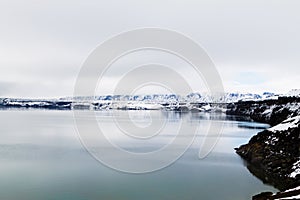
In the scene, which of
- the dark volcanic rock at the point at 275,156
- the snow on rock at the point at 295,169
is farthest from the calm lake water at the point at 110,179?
the snow on rock at the point at 295,169

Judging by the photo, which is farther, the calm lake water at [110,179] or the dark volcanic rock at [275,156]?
the dark volcanic rock at [275,156]

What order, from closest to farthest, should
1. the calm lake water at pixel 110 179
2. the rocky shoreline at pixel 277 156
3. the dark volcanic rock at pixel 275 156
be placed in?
the calm lake water at pixel 110 179 < the rocky shoreline at pixel 277 156 < the dark volcanic rock at pixel 275 156

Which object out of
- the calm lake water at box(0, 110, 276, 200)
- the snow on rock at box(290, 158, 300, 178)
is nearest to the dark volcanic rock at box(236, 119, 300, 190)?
the snow on rock at box(290, 158, 300, 178)

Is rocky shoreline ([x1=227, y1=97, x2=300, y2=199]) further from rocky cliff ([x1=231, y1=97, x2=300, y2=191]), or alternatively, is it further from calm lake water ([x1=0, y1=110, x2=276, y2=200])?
calm lake water ([x1=0, y1=110, x2=276, y2=200])

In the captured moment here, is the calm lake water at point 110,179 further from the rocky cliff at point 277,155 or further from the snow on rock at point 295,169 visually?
the snow on rock at point 295,169

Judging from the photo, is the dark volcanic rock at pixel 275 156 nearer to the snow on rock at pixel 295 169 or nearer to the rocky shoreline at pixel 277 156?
the rocky shoreline at pixel 277 156

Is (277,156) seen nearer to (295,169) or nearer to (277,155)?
(277,155)

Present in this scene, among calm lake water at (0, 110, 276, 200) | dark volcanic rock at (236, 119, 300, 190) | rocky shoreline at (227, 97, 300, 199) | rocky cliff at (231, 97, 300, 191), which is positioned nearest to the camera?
calm lake water at (0, 110, 276, 200)

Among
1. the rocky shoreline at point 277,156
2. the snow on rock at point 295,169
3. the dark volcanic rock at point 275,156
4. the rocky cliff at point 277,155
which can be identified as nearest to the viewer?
the snow on rock at point 295,169

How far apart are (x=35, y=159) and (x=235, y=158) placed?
25.9 metres

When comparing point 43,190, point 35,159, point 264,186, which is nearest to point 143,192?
point 43,190

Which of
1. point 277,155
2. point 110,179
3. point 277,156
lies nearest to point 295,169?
point 277,156

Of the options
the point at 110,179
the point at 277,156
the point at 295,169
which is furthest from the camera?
the point at 277,156

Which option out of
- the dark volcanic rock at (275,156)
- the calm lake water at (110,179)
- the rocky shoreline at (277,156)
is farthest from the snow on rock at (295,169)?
the calm lake water at (110,179)
